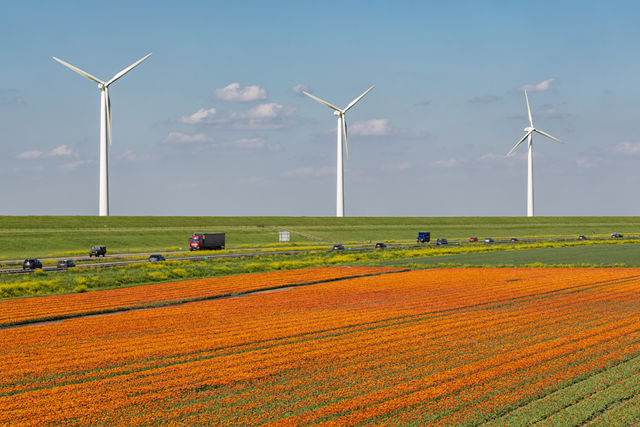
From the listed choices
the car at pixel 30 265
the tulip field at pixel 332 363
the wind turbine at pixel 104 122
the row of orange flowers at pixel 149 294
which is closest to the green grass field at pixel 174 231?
the wind turbine at pixel 104 122

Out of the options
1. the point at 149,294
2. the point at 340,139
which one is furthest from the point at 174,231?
the point at 149,294

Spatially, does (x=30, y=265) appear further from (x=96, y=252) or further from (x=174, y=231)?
(x=174, y=231)

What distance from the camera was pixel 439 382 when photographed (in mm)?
21312

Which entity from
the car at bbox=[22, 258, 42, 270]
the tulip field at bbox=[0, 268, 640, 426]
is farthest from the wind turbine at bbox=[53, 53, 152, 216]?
the tulip field at bbox=[0, 268, 640, 426]

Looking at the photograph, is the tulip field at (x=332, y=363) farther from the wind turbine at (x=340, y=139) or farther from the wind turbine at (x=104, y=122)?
the wind turbine at (x=340, y=139)

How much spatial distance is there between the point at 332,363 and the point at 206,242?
93.9 metres

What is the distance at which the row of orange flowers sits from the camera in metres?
41.3

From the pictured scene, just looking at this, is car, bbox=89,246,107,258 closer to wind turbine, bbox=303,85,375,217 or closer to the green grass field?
the green grass field

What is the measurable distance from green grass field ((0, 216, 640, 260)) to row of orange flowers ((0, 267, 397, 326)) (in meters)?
51.4

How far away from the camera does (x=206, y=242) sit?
4550 inches

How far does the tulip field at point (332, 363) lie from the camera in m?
18.2

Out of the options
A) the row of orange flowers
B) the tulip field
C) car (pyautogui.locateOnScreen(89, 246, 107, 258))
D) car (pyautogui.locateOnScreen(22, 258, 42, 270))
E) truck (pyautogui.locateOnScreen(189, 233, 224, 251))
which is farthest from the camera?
truck (pyautogui.locateOnScreen(189, 233, 224, 251))

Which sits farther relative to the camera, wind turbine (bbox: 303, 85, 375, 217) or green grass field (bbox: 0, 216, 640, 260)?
wind turbine (bbox: 303, 85, 375, 217)

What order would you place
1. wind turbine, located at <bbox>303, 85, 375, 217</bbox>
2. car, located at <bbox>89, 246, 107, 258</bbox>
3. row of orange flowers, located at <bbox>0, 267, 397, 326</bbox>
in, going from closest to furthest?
row of orange flowers, located at <bbox>0, 267, 397, 326</bbox>, car, located at <bbox>89, 246, 107, 258</bbox>, wind turbine, located at <bbox>303, 85, 375, 217</bbox>
